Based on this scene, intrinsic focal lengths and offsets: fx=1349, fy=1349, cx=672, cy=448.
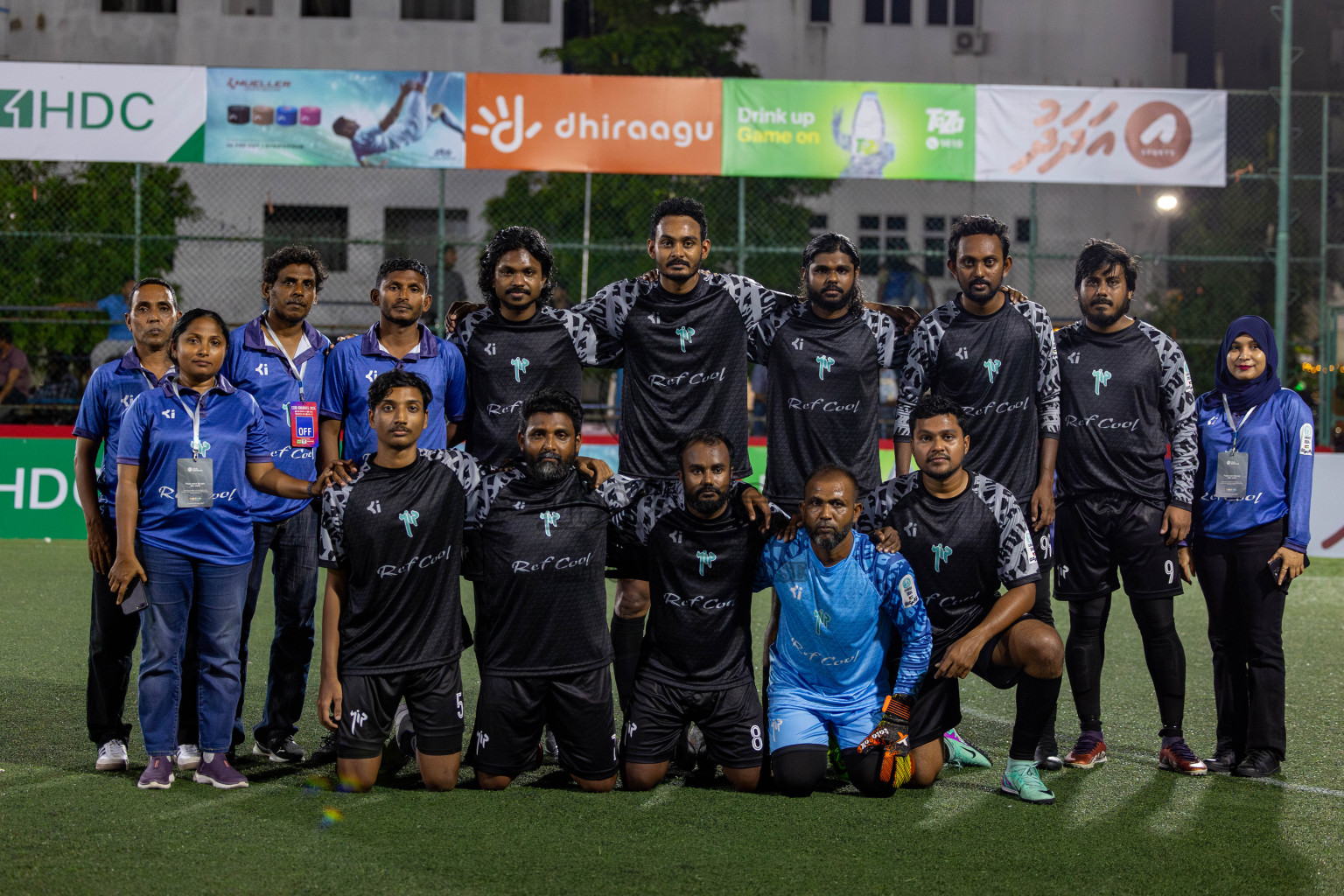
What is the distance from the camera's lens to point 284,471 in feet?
17.7

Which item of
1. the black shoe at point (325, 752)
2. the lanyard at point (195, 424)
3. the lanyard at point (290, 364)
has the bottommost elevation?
the black shoe at point (325, 752)

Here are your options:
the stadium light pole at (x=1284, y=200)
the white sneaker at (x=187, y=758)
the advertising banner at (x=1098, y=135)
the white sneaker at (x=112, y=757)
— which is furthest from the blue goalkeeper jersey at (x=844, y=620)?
the stadium light pole at (x=1284, y=200)

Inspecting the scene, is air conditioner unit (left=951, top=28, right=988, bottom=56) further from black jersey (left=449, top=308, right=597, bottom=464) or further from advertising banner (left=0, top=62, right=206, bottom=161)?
black jersey (left=449, top=308, right=597, bottom=464)

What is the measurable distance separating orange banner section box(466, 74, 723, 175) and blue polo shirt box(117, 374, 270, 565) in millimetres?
9747

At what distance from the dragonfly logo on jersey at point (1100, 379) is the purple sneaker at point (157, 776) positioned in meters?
3.96

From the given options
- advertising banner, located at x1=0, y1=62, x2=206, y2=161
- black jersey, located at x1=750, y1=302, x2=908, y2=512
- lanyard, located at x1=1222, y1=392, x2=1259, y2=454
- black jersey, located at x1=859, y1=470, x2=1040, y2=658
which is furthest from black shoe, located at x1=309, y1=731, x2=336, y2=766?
advertising banner, located at x1=0, y1=62, x2=206, y2=161

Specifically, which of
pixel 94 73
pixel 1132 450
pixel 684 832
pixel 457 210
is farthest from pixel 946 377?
pixel 457 210

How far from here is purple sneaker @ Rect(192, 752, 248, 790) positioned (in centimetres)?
486

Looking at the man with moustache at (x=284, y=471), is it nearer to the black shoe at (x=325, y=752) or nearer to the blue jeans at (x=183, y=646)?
the black shoe at (x=325, y=752)

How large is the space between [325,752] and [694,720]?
4.90ft

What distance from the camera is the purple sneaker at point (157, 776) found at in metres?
4.82

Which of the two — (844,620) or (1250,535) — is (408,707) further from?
(1250,535)

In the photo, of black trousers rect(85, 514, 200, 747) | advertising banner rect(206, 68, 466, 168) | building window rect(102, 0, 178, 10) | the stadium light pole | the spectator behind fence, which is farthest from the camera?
building window rect(102, 0, 178, 10)

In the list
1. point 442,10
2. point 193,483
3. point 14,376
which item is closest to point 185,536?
point 193,483
